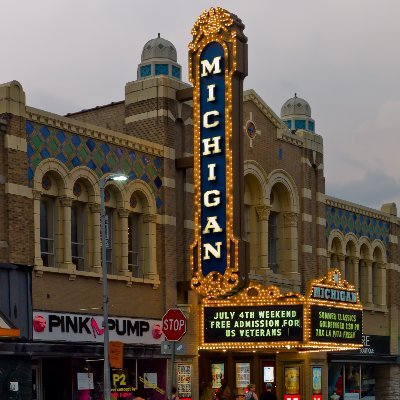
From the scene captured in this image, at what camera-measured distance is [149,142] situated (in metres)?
34.3

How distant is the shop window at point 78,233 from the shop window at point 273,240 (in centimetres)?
1038

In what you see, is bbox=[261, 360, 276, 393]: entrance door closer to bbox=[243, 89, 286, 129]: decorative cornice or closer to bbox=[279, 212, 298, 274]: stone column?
bbox=[279, 212, 298, 274]: stone column

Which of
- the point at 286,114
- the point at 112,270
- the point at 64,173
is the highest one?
the point at 286,114

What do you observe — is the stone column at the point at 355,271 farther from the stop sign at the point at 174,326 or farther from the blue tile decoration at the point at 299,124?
the stop sign at the point at 174,326

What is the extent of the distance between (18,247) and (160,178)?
7274 millimetres

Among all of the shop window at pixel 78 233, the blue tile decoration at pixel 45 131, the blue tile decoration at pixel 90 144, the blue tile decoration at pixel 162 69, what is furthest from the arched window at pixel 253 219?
the blue tile decoration at pixel 45 131

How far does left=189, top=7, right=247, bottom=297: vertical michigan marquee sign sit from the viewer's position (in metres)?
33.1

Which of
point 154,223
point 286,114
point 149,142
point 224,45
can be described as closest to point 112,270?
point 154,223

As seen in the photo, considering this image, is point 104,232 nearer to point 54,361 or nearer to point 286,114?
point 54,361

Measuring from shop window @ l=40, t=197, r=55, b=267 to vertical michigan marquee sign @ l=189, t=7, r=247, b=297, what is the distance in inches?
202

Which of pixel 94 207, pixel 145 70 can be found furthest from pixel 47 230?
pixel 145 70

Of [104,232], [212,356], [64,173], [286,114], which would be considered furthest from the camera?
[286,114]

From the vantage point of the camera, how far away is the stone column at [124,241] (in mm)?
33031

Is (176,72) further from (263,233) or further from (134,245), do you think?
(134,245)
